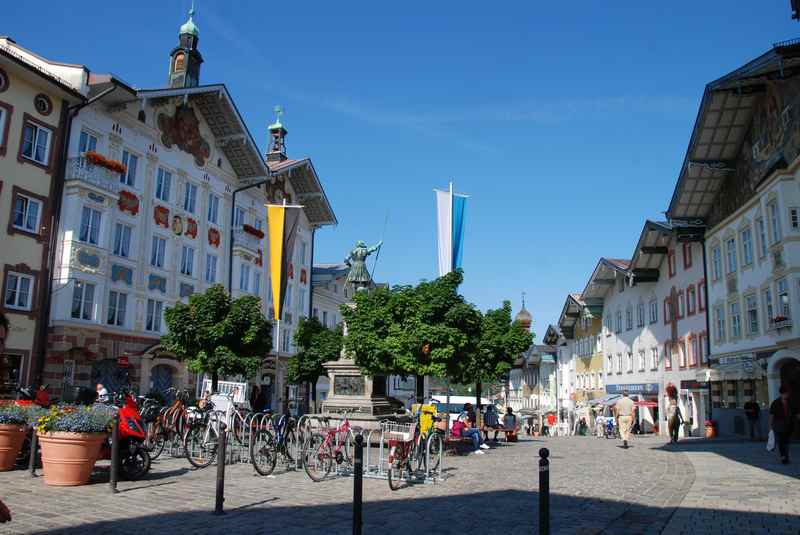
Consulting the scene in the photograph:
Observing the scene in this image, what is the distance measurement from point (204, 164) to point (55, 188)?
1048cm

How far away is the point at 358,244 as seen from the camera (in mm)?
29953

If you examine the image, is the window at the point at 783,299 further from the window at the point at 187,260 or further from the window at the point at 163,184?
the window at the point at 163,184

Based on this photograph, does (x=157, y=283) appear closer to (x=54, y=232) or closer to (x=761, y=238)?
(x=54, y=232)

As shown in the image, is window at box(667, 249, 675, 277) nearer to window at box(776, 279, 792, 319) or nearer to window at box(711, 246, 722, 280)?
window at box(711, 246, 722, 280)

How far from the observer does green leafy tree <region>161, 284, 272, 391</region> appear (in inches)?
984

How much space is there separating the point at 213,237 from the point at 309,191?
1139cm

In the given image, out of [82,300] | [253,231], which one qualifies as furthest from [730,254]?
[82,300]

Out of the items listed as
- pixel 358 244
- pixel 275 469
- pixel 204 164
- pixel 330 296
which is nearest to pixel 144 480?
pixel 275 469

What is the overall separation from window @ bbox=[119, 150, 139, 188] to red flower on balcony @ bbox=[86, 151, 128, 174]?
0.97 m

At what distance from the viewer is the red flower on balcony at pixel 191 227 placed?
35656 millimetres

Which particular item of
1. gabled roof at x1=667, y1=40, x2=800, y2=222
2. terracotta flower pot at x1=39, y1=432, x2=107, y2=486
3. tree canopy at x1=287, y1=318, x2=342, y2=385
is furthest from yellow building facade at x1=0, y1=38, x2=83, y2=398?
gabled roof at x1=667, y1=40, x2=800, y2=222

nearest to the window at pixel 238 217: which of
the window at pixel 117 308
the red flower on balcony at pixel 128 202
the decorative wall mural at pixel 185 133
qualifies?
the decorative wall mural at pixel 185 133

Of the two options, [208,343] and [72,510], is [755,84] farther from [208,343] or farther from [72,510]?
[72,510]

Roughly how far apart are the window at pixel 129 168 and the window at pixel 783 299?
27285 mm
